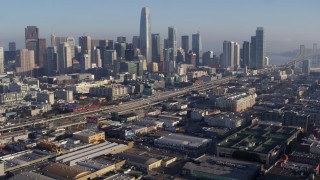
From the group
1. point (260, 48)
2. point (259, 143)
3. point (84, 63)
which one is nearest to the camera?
point (259, 143)

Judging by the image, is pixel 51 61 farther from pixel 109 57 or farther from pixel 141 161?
pixel 141 161

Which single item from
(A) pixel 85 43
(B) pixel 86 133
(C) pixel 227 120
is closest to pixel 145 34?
(A) pixel 85 43

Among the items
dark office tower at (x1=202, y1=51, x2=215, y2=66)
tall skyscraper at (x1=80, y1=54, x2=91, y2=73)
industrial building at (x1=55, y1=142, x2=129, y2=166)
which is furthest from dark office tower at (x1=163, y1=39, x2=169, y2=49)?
industrial building at (x1=55, y1=142, x2=129, y2=166)

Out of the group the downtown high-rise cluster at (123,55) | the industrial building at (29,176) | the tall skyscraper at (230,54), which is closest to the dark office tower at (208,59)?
the downtown high-rise cluster at (123,55)

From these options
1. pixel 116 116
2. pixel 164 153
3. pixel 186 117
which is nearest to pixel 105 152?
pixel 164 153

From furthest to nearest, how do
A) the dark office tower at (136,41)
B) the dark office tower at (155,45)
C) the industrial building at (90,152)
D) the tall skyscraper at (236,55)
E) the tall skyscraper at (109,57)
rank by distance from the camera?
the dark office tower at (136,41) → the dark office tower at (155,45) → the tall skyscraper at (236,55) → the tall skyscraper at (109,57) → the industrial building at (90,152)

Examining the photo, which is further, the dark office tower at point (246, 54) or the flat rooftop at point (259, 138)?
the dark office tower at point (246, 54)

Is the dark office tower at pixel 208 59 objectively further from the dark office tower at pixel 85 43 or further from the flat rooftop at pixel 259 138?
the flat rooftop at pixel 259 138

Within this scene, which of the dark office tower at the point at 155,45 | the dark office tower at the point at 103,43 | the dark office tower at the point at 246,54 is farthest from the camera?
the dark office tower at the point at 155,45
